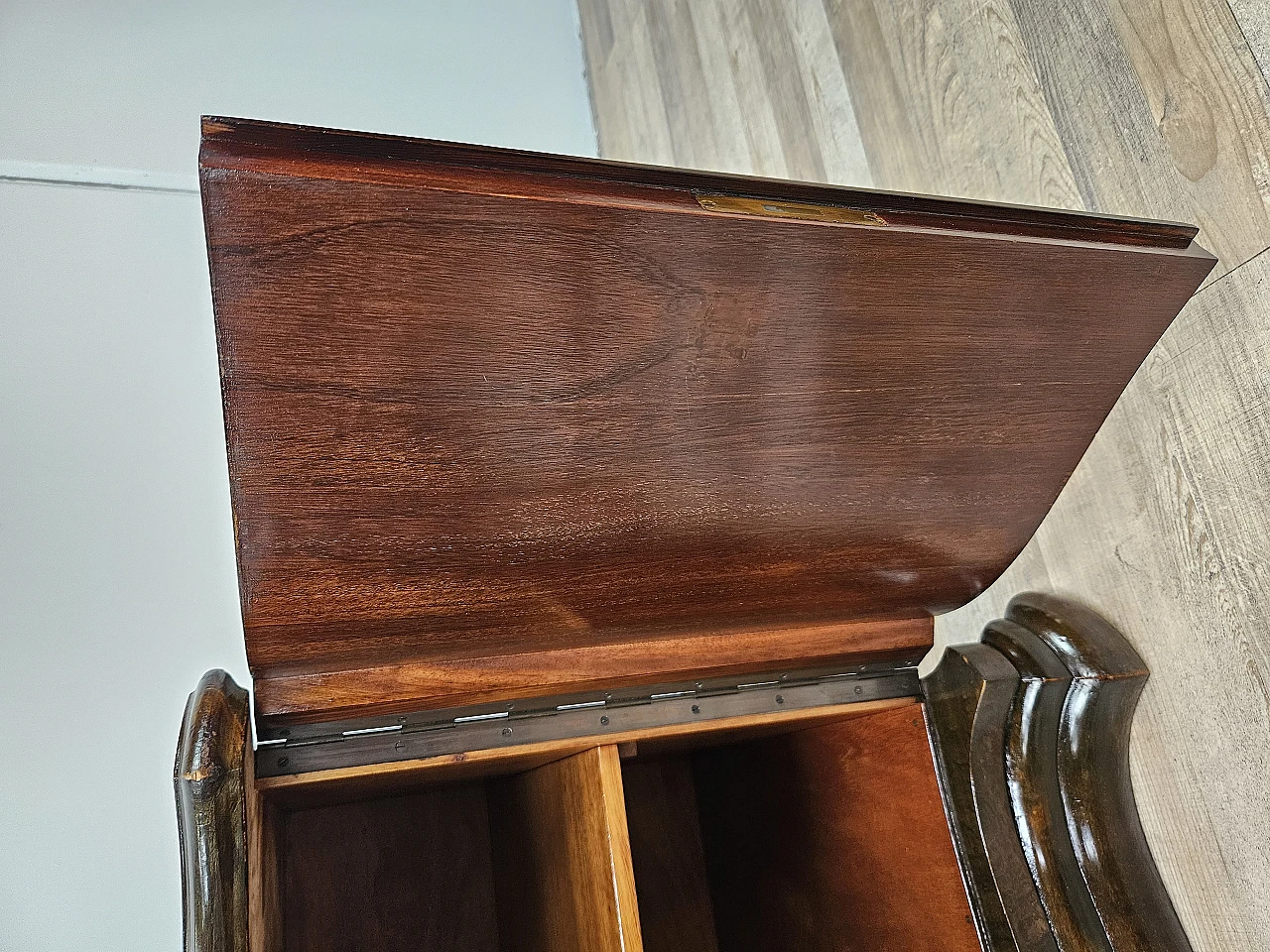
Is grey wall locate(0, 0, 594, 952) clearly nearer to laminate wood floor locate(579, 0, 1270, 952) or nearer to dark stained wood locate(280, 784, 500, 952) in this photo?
dark stained wood locate(280, 784, 500, 952)

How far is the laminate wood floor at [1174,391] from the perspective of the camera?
664 mm

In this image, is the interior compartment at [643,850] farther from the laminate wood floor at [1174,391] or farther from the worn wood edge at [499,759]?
the laminate wood floor at [1174,391]

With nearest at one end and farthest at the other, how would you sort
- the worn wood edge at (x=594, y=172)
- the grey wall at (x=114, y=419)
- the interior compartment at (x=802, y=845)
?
the worn wood edge at (x=594, y=172), the interior compartment at (x=802, y=845), the grey wall at (x=114, y=419)

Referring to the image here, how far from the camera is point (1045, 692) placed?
70cm

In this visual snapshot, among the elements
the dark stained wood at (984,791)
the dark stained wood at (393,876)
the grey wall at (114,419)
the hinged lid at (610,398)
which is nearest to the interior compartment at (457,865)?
the dark stained wood at (393,876)

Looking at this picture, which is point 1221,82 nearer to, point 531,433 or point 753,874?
point 531,433

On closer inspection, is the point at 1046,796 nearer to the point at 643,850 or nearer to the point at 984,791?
the point at 984,791

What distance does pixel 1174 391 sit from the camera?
727 millimetres

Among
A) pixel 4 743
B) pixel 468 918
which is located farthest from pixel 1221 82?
pixel 4 743

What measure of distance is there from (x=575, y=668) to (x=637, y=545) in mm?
106

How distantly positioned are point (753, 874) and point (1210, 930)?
13.4 inches

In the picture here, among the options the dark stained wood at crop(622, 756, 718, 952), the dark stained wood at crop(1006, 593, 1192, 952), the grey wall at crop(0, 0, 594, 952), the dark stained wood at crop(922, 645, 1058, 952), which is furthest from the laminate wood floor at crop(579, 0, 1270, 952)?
the grey wall at crop(0, 0, 594, 952)

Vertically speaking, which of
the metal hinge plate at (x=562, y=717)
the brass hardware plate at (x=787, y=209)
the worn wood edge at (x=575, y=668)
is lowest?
the metal hinge plate at (x=562, y=717)

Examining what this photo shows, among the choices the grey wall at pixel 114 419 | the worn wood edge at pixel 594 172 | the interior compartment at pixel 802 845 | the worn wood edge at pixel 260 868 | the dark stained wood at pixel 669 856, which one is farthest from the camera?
the grey wall at pixel 114 419
